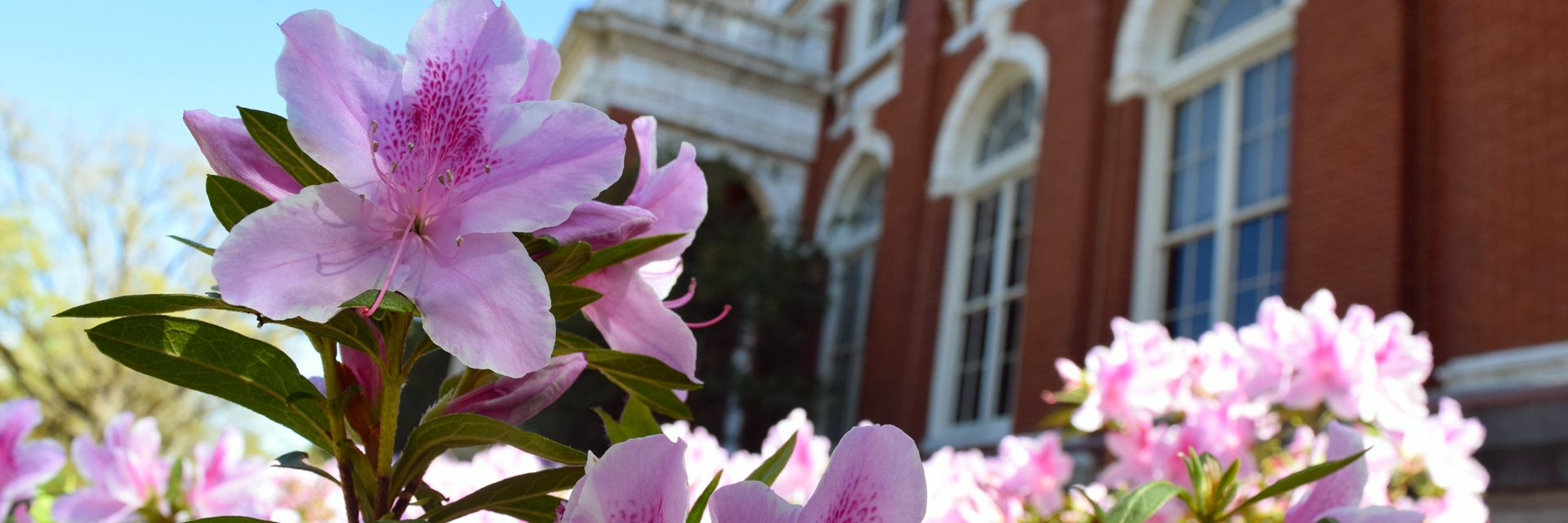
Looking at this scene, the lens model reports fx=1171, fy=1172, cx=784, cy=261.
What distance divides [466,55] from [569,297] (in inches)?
5.3

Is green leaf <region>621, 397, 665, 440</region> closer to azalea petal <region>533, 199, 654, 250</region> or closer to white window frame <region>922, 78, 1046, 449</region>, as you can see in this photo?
azalea petal <region>533, 199, 654, 250</region>

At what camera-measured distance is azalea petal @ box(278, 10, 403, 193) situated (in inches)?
21.9

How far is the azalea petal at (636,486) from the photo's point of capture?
1.64ft

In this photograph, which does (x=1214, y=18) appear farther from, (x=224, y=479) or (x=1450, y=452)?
(x=224, y=479)

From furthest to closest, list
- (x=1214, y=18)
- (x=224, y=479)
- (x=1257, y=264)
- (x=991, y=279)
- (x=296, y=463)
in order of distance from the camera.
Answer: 1. (x=991, y=279)
2. (x=1214, y=18)
3. (x=1257, y=264)
4. (x=224, y=479)
5. (x=296, y=463)

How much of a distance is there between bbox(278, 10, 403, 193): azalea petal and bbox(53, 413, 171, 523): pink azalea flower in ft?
3.28

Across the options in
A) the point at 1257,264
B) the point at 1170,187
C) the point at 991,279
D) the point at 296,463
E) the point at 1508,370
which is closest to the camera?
the point at 296,463

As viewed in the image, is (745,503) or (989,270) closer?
(745,503)

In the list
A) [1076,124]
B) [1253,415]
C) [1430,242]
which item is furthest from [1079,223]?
[1253,415]

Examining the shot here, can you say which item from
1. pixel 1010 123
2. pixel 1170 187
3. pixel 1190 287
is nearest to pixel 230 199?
pixel 1190 287

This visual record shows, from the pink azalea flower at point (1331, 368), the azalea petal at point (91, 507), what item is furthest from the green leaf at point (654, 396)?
the pink azalea flower at point (1331, 368)

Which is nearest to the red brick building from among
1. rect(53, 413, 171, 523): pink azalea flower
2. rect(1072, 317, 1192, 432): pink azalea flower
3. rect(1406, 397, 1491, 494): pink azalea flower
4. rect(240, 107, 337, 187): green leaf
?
rect(1406, 397, 1491, 494): pink azalea flower

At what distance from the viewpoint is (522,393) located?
69 cm

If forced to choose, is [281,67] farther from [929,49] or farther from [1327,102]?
[929,49]
